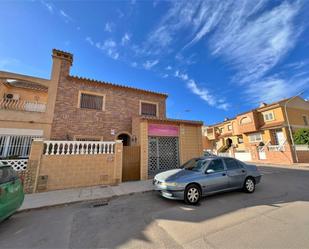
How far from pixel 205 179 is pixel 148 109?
9.43m

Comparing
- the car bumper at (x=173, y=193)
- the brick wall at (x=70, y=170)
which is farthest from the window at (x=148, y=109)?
the car bumper at (x=173, y=193)

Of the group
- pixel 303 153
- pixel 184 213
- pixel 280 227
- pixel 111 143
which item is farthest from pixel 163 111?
pixel 303 153

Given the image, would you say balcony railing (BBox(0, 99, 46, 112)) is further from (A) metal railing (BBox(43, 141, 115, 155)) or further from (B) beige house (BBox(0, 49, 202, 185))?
(A) metal railing (BBox(43, 141, 115, 155))

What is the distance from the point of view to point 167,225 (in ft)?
12.3

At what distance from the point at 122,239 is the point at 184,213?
1.98 meters

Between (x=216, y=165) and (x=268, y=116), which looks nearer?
(x=216, y=165)

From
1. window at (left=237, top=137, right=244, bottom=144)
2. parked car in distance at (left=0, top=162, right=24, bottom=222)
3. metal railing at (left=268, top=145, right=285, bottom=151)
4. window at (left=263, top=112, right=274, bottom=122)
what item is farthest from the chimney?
window at (left=237, top=137, right=244, bottom=144)

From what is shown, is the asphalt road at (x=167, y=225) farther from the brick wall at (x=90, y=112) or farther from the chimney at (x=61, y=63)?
the chimney at (x=61, y=63)

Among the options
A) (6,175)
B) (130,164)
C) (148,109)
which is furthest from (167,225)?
(148,109)

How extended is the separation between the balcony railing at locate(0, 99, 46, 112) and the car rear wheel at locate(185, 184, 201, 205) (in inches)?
434

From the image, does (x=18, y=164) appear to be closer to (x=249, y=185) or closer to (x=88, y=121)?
(x=88, y=121)

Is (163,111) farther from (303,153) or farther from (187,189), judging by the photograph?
(303,153)

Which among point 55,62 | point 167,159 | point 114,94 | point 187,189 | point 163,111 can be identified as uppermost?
point 55,62

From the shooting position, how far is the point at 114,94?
1266 centimetres
